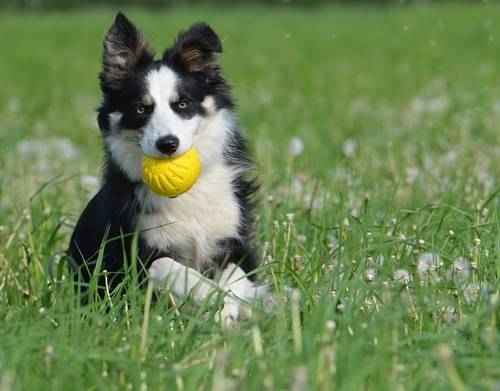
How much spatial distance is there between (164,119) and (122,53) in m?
0.46

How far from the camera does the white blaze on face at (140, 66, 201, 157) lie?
4379 millimetres

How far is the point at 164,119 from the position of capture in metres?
4.45

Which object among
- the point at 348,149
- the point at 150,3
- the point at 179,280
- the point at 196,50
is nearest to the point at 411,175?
the point at 348,149

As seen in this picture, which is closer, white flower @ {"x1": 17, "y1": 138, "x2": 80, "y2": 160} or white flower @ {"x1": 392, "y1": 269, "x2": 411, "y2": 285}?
white flower @ {"x1": 392, "y1": 269, "x2": 411, "y2": 285}

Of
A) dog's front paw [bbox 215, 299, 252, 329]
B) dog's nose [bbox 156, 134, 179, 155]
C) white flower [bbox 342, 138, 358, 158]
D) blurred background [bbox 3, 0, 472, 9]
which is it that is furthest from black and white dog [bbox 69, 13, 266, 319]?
blurred background [bbox 3, 0, 472, 9]

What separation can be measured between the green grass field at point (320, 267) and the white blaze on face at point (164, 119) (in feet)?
1.98

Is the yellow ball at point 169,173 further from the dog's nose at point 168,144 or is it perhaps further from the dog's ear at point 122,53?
the dog's ear at point 122,53

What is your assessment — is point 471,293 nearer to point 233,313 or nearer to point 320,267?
point 320,267

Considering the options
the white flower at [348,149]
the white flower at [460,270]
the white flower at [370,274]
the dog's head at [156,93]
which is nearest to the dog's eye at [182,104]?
the dog's head at [156,93]

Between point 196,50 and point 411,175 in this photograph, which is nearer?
point 196,50

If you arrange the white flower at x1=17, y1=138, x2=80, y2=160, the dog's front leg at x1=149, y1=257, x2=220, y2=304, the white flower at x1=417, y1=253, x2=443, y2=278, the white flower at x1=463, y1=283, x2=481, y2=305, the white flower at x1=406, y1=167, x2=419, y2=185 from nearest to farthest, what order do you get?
the white flower at x1=463, y1=283, x2=481, y2=305 → the dog's front leg at x1=149, y1=257, x2=220, y2=304 → the white flower at x1=417, y1=253, x2=443, y2=278 → the white flower at x1=406, y1=167, x2=419, y2=185 → the white flower at x1=17, y1=138, x2=80, y2=160

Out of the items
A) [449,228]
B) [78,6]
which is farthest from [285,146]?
[78,6]

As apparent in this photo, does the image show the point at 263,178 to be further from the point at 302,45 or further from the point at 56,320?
the point at 302,45

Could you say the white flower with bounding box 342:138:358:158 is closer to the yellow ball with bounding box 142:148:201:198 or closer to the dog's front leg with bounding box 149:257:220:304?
the yellow ball with bounding box 142:148:201:198
